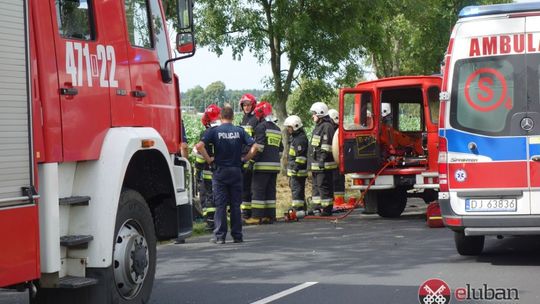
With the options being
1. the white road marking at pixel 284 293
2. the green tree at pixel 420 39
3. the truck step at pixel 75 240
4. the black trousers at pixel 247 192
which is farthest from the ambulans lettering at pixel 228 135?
the green tree at pixel 420 39

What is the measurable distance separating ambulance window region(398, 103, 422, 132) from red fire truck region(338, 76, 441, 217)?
0.21 m

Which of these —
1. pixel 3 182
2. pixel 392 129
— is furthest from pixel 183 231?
pixel 392 129

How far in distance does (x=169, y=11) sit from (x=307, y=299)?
7.61 metres

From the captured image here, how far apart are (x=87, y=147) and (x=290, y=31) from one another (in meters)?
13.3

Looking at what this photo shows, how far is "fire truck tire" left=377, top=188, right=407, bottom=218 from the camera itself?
15227mm

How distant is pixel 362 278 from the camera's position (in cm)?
861

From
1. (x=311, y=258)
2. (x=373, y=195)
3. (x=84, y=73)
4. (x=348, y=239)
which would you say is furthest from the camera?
(x=373, y=195)

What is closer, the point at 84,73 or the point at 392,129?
the point at 84,73

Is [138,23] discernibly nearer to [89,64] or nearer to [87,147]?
[89,64]

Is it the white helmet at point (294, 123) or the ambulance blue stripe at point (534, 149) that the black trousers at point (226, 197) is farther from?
the ambulance blue stripe at point (534, 149)

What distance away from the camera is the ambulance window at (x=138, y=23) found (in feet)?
22.5

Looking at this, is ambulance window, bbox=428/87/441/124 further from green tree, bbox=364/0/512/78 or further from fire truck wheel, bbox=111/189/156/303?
green tree, bbox=364/0/512/78

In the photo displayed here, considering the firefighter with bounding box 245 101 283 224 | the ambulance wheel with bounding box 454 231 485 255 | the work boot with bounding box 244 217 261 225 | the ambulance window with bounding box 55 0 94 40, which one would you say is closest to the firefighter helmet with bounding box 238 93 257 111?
the firefighter with bounding box 245 101 283 224

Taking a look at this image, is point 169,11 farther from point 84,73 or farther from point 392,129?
point 84,73
